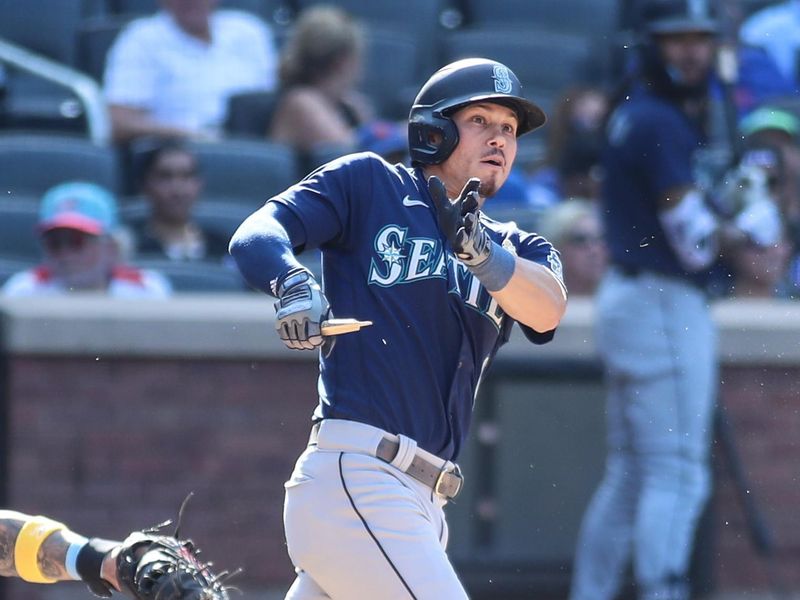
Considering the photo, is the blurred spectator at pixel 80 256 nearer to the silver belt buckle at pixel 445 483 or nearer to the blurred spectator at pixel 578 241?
the blurred spectator at pixel 578 241

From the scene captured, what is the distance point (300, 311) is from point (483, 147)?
70 centimetres

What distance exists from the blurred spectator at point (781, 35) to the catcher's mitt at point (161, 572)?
5442 millimetres

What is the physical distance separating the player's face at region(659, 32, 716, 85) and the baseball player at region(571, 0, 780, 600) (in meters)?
0.07

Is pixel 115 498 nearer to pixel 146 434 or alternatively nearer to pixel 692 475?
pixel 146 434

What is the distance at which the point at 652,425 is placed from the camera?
6184 mm

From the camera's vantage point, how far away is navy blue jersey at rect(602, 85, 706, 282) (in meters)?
6.17

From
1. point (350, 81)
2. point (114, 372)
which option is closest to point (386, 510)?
point (114, 372)

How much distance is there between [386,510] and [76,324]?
3.31m

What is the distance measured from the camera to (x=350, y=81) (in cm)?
793

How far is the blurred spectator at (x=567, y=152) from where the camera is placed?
746 centimetres

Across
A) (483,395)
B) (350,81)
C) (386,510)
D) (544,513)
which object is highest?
(350,81)

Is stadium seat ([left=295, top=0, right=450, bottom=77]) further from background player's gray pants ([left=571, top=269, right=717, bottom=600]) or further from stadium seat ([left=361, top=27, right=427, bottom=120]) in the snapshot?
background player's gray pants ([left=571, top=269, right=717, bottom=600])

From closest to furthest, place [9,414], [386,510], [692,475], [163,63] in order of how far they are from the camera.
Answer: [386,510]
[692,475]
[9,414]
[163,63]

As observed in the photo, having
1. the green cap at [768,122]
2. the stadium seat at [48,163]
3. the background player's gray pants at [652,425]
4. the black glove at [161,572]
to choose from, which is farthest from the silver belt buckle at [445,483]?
the green cap at [768,122]
